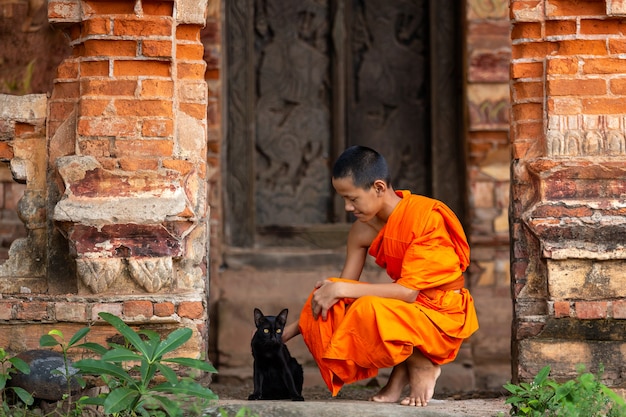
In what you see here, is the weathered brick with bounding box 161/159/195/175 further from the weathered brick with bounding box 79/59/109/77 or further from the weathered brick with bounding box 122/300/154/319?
the weathered brick with bounding box 122/300/154/319

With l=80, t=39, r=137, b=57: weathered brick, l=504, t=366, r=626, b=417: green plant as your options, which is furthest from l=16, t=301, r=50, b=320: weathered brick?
l=504, t=366, r=626, b=417: green plant

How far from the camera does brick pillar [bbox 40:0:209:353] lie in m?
4.57

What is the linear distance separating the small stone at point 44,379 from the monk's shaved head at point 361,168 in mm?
1526

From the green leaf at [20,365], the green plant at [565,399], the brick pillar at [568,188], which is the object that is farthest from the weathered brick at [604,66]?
the green leaf at [20,365]

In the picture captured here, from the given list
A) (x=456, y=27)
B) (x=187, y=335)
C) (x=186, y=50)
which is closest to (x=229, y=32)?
(x=456, y=27)

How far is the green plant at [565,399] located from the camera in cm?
404

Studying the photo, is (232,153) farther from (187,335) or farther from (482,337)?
(187,335)

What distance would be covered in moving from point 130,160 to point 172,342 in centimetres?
101

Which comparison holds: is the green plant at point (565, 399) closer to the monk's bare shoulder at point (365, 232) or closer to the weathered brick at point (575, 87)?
the monk's bare shoulder at point (365, 232)

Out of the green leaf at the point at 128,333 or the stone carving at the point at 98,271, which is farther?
the stone carving at the point at 98,271

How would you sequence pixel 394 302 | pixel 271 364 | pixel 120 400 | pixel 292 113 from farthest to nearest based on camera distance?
pixel 292 113
pixel 271 364
pixel 394 302
pixel 120 400

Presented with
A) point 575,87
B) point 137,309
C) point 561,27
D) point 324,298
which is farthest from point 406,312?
point 561,27

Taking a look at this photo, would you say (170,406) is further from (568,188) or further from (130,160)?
(568,188)

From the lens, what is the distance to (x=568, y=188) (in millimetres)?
4691
